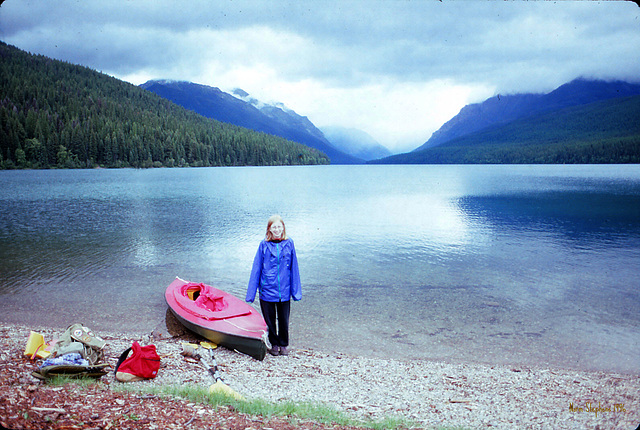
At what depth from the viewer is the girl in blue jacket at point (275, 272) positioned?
912 centimetres

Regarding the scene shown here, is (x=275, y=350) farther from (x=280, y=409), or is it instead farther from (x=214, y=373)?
(x=280, y=409)

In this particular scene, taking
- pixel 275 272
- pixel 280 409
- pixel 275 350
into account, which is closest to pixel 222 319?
pixel 275 350

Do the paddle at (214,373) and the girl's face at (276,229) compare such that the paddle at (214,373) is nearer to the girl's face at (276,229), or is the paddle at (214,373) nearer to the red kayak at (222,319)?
the red kayak at (222,319)

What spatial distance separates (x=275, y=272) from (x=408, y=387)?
13.1ft

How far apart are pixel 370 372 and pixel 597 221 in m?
35.7

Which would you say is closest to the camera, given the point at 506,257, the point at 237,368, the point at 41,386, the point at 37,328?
the point at 41,386

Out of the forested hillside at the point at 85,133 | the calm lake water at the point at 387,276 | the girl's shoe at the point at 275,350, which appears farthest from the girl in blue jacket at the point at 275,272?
the forested hillside at the point at 85,133

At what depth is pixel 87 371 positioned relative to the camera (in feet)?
23.7

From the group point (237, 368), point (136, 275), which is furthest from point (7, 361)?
point (136, 275)

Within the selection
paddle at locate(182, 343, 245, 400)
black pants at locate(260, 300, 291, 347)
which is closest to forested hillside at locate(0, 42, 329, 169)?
paddle at locate(182, 343, 245, 400)

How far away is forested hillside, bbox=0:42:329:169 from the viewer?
12200 cm

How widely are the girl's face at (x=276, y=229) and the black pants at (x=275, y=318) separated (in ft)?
5.72

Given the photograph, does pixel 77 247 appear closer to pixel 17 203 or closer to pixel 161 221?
A: pixel 161 221

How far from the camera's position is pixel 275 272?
9203mm
